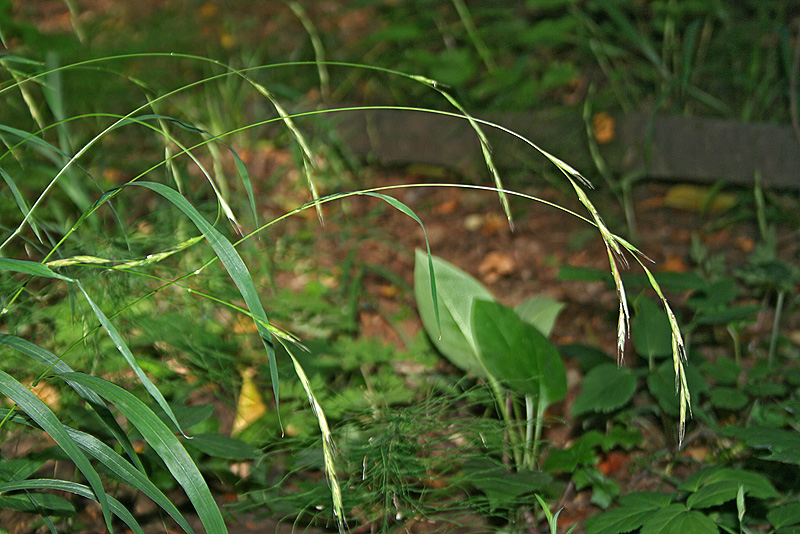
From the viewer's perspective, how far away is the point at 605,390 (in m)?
1.21

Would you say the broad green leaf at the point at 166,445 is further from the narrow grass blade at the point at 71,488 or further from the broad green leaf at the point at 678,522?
the broad green leaf at the point at 678,522

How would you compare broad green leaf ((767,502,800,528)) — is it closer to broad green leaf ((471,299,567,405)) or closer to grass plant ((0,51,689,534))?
grass plant ((0,51,689,534))

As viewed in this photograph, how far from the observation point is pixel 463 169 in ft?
7.66

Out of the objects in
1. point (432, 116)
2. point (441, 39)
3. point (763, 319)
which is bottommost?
point (763, 319)

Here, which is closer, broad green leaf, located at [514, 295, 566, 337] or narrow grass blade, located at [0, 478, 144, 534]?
narrow grass blade, located at [0, 478, 144, 534]

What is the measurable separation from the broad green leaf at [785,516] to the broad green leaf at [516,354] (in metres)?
0.39

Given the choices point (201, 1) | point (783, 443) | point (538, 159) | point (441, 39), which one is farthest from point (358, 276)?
point (201, 1)

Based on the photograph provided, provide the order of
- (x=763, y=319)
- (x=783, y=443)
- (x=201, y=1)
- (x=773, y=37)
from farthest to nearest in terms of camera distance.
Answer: (x=201, y=1) → (x=773, y=37) → (x=763, y=319) → (x=783, y=443)

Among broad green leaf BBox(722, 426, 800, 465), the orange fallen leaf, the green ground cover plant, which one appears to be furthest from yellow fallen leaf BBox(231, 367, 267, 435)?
the orange fallen leaf

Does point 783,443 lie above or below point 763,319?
above

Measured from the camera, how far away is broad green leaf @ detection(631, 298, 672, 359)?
125 centimetres

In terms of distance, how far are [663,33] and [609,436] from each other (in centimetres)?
171

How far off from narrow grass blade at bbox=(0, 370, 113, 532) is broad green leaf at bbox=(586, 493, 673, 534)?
63cm

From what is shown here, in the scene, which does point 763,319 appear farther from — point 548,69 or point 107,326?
point 107,326
